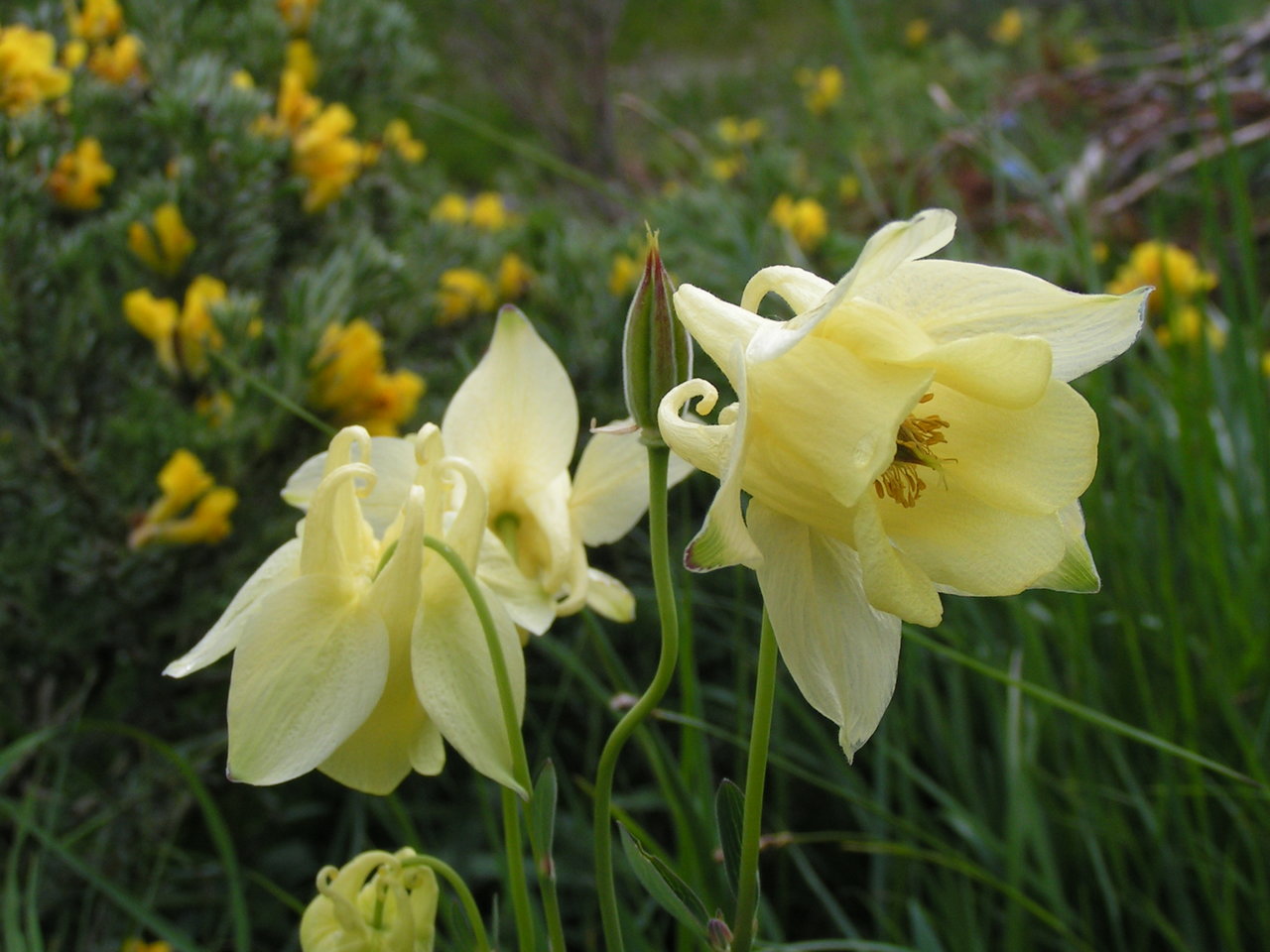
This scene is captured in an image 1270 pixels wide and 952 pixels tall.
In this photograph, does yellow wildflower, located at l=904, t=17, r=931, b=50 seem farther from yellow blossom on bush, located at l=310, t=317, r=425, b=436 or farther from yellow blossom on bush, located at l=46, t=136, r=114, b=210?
yellow blossom on bush, located at l=310, t=317, r=425, b=436

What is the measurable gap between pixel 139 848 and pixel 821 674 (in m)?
1.20

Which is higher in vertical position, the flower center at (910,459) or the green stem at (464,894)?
the flower center at (910,459)

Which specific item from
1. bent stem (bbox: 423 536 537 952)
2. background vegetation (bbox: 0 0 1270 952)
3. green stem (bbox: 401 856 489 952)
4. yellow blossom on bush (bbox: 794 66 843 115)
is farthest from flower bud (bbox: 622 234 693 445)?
yellow blossom on bush (bbox: 794 66 843 115)

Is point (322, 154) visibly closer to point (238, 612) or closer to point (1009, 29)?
point (238, 612)

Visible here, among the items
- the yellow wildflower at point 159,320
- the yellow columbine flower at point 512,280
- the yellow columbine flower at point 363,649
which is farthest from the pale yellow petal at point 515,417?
the yellow columbine flower at point 512,280

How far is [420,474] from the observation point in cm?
66

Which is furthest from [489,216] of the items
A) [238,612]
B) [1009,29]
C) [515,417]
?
[1009,29]

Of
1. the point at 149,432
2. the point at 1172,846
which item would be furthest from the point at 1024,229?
the point at 149,432

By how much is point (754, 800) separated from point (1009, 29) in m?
6.57

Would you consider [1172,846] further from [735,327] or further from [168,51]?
[168,51]

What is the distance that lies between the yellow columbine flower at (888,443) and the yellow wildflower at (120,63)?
1699 millimetres

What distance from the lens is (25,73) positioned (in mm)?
1642

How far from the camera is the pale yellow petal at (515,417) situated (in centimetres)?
78

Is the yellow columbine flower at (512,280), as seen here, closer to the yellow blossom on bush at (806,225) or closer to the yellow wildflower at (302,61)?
the yellow wildflower at (302,61)
